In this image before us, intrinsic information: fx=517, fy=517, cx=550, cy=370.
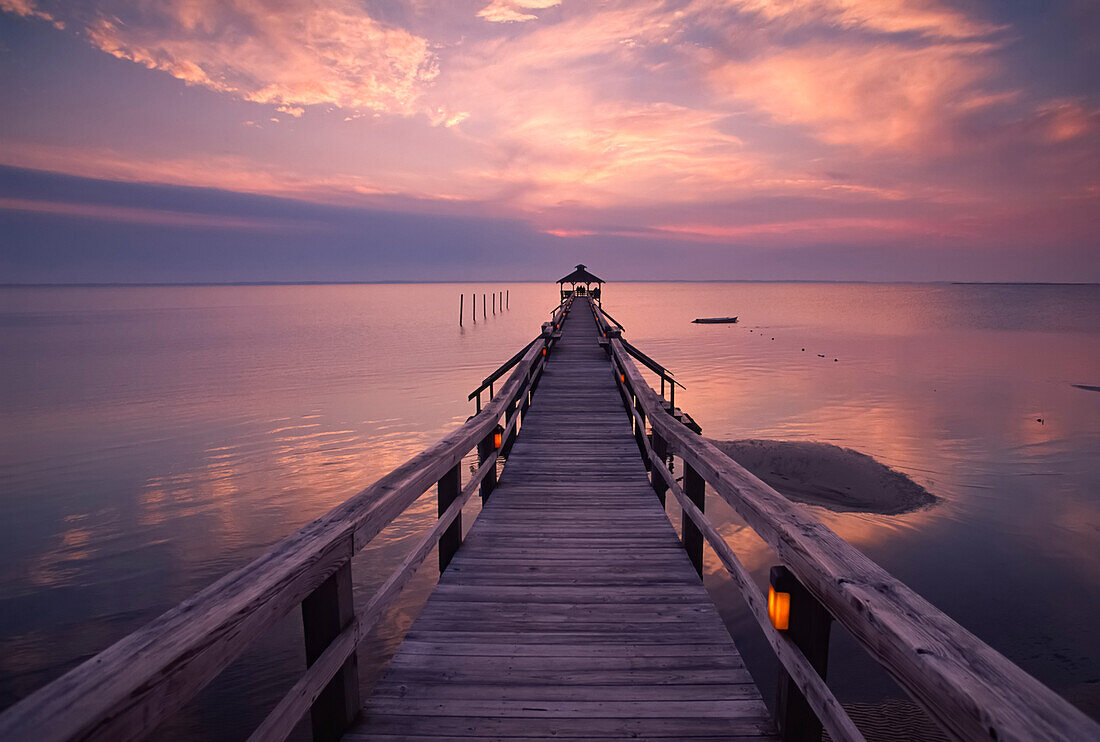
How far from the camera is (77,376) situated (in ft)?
83.5

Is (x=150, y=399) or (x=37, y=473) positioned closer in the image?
(x=37, y=473)

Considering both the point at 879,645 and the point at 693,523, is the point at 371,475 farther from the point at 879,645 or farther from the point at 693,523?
the point at 879,645

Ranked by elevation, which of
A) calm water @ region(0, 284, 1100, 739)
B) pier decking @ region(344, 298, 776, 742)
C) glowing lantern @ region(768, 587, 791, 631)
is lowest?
calm water @ region(0, 284, 1100, 739)

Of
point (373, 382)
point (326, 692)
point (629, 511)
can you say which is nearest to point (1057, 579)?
point (629, 511)

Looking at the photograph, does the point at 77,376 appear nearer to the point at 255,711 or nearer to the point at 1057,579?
the point at 255,711

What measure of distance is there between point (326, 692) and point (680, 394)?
2105cm

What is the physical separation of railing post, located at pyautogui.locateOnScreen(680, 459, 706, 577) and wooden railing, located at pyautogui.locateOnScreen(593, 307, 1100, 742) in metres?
0.85

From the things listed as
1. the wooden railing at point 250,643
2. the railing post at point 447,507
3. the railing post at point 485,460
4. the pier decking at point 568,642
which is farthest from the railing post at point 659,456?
the wooden railing at point 250,643

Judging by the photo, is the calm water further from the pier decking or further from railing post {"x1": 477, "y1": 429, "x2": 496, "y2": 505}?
the pier decking

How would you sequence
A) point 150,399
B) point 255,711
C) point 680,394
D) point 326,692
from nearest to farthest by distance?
1. point 326,692
2. point 255,711
3. point 150,399
4. point 680,394

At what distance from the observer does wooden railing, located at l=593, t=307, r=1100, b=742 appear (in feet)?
3.51

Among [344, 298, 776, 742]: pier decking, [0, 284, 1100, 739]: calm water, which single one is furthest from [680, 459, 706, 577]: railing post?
[0, 284, 1100, 739]: calm water

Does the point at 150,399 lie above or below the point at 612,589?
below

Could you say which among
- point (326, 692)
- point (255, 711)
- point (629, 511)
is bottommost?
point (255, 711)
